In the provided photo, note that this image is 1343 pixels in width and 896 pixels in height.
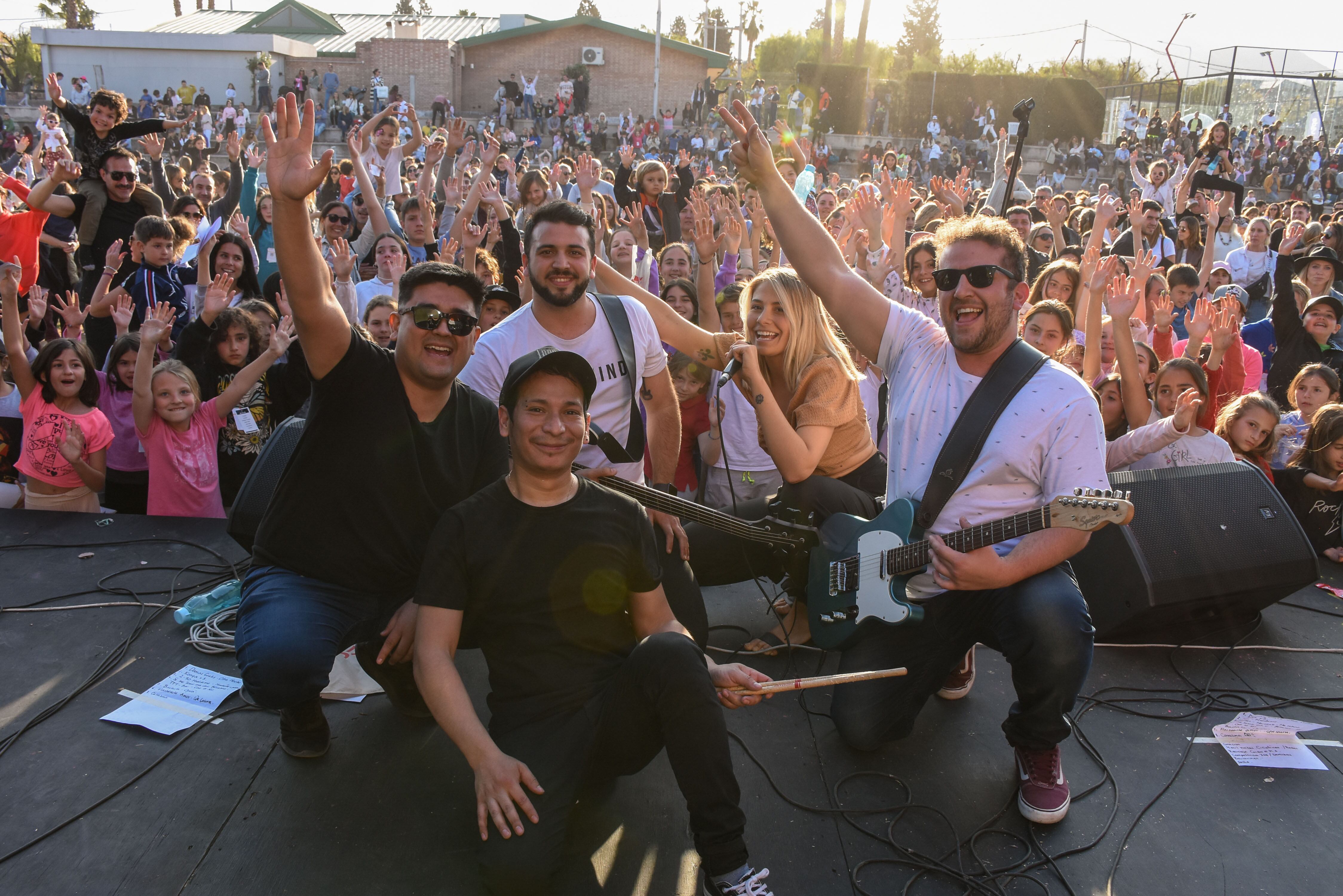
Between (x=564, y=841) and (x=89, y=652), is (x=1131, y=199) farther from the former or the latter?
(x=89, y=652)

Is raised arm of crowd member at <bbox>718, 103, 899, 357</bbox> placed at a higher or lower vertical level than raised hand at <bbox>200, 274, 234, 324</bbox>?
higher

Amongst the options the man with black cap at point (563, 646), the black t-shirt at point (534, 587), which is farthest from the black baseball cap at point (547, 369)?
the black t-shirt at point (534, 587)

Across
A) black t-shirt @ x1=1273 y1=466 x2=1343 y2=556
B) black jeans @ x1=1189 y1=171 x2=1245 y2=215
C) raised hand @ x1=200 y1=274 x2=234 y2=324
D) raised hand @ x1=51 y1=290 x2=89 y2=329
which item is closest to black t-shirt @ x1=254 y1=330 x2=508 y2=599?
raised hand @ x1=200 y1=274 x2=234 y2=324

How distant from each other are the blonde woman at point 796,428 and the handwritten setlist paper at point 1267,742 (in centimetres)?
163

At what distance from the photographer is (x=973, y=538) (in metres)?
2.83

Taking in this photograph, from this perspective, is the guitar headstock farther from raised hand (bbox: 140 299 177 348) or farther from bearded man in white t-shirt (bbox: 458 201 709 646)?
raised hand (bbox: 140 299 177 348)

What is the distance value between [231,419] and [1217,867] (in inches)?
204

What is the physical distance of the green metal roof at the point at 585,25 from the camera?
35.0 m

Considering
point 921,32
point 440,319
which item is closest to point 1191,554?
point 440,319

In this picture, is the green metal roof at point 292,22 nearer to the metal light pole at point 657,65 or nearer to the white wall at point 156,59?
the white wall at point 156,59

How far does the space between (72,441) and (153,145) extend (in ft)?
18.0

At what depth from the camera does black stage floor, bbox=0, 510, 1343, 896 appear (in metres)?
2.53

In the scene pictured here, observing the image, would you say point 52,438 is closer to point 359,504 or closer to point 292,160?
point 359,504

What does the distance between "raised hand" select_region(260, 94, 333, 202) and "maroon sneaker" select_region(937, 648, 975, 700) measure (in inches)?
118
